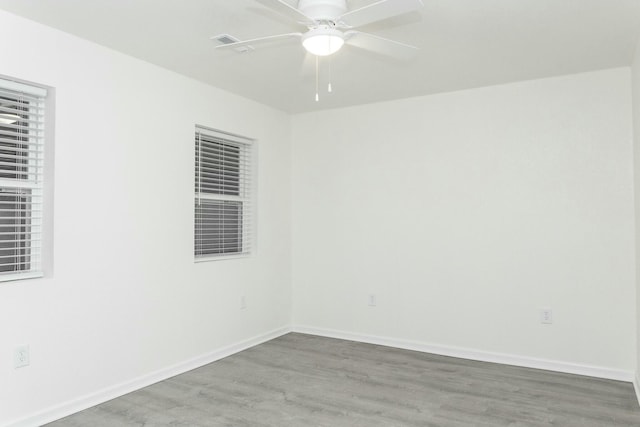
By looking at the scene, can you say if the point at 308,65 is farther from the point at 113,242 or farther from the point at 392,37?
the point at 113,242

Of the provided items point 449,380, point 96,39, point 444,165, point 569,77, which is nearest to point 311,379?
point 449,380

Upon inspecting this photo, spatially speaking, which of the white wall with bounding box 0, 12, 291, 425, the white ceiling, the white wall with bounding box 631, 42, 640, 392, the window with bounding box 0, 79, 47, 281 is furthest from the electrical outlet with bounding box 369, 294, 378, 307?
the window with bounding box 0, 79, 47, 281

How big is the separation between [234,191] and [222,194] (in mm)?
184

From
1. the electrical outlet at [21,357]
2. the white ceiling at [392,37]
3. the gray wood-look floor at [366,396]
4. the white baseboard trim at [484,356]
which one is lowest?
the gray wood-look floor at [366,396]

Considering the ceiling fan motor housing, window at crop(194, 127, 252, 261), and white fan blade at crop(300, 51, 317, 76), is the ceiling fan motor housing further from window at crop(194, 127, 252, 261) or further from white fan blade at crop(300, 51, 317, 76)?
window at crop(194, 127, 252, 261)

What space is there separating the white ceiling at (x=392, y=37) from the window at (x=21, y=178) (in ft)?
1.62

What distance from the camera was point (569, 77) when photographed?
373 cm

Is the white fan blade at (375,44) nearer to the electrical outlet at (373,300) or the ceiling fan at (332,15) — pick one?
the ceiling fan at (332,15)

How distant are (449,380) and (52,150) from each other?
3.18 m

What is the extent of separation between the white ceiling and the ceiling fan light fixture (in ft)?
0.85

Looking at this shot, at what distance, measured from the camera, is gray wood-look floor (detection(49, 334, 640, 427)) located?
283 centimetres

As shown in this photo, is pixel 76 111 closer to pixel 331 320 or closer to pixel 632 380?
pixel 331 320

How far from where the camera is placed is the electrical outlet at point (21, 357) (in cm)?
264

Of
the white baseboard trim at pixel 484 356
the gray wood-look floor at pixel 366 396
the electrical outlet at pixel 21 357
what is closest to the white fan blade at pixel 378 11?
the gray wood-look floor at pixel 366 396
